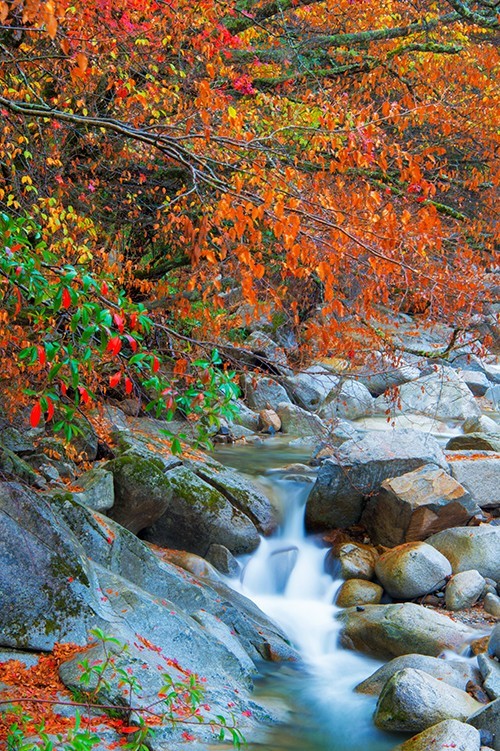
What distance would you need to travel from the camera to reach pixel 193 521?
9.03 m

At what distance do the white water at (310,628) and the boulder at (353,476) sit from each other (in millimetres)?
379

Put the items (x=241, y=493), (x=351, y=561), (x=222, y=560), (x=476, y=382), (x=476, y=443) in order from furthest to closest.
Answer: (x=476, y=382)
(x=476, y=443)
(x=241, y=493)
(x=351, y=561)
(x=222, y=560)

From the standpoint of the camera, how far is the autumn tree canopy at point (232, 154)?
515cm

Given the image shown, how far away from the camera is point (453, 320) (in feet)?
23.2

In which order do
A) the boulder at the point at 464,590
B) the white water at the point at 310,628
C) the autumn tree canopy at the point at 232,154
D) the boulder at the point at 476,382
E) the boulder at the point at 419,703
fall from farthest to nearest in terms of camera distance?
the boulder at the point at 476,382 → the boulder at the point at 464,590 → the white water at the point at 310,628 → the boulder at the point at 419,703 → the autumn tree canopy at the point at 232,154

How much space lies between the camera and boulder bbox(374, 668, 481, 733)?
595 centimetres

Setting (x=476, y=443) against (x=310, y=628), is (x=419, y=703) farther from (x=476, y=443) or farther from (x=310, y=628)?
(x=476, y=443)

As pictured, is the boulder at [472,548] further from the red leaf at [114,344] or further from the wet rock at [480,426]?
the red leaf at [114,344]

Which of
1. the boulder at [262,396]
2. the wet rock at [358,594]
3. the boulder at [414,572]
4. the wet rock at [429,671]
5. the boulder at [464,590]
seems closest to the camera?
the wet rock at [429,671]

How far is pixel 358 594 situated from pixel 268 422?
656 cm

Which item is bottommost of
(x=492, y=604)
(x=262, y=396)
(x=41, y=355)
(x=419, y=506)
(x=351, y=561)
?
(x=262, y=396)

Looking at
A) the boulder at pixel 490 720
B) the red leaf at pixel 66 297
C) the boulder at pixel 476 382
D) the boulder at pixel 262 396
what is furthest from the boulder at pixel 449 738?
the boulder at pixel 476 382

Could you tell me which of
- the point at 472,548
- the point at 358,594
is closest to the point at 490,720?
the point at 358,594

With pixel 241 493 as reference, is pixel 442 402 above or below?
below
